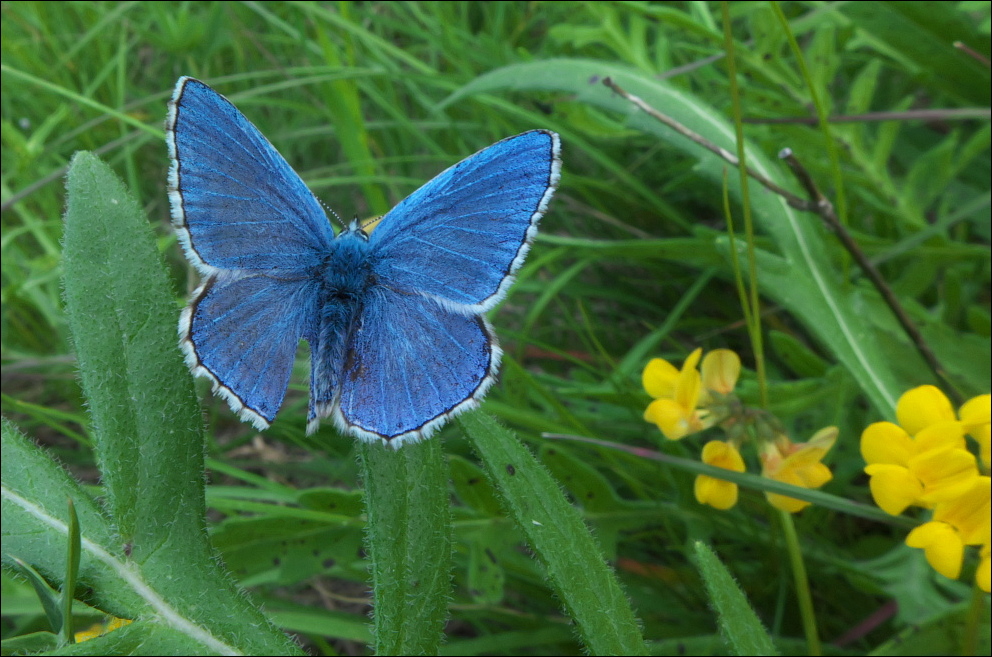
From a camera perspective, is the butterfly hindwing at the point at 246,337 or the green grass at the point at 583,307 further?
the green grass at the point at 583,307

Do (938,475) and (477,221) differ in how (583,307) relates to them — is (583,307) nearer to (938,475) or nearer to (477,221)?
(477,221)

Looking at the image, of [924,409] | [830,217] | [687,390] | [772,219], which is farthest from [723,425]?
[772,219]

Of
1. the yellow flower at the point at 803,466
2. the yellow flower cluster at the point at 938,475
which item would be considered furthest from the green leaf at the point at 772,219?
the yellow flower cluster at the point at 938,475

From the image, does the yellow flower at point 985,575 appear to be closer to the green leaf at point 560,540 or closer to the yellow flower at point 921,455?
the yellow flower at point 921,455

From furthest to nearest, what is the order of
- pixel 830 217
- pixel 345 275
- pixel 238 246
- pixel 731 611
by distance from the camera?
pixel 830 217
pixel 345 275
pixel 238 246
pixel 731 611

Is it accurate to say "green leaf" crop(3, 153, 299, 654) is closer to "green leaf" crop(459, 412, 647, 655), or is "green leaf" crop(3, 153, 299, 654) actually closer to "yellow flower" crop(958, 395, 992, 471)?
"green leaf" crop(459, 412, 647, 655)

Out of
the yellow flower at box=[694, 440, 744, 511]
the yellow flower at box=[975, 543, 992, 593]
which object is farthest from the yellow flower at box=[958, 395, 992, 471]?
the yellow flower at box=[694, 440, 744, 511]

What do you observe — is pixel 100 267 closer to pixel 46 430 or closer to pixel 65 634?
pixel 65 634
